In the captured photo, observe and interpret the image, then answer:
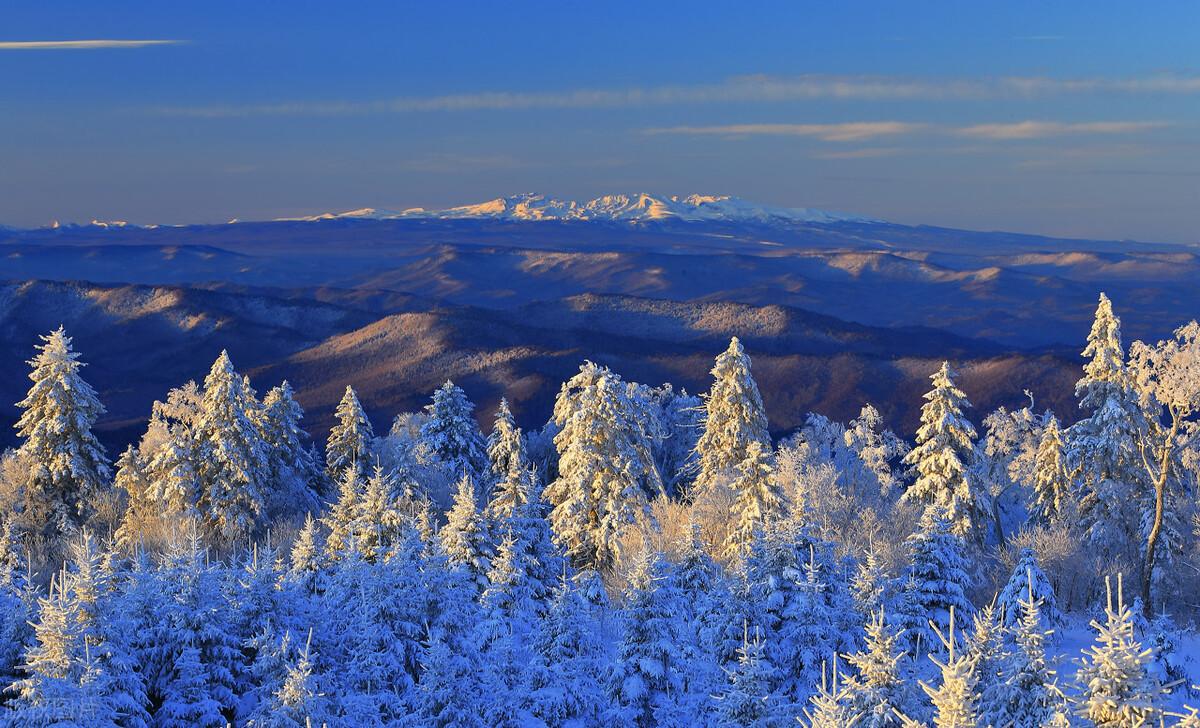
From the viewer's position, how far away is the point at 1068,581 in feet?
116

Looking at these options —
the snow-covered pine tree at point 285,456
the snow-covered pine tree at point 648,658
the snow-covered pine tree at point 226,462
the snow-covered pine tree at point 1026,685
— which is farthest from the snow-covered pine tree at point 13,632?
the snow-covered pine tree at point 285,456

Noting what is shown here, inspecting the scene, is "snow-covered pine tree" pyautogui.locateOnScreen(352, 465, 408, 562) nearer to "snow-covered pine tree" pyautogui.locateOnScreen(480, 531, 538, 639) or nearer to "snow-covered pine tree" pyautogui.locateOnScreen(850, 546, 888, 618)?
"snow-covered pine tree" pyautogui.locateOnScreen(480, 531, 538, 639)

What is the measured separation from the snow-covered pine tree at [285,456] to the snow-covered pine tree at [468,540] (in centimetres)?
2140

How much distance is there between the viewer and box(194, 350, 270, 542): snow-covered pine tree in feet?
139

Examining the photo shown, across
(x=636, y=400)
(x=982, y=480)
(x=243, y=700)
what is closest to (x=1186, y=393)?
(x=982, y=480)

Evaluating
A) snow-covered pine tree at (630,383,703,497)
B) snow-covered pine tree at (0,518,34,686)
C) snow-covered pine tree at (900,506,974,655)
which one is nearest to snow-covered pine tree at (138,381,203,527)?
snow-covered pine tree at (0,518,34,686)

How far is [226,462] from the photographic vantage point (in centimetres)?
4278

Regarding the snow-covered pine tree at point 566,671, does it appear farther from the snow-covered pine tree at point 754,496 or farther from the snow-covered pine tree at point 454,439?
the snow-covered pine tree at point 454,439

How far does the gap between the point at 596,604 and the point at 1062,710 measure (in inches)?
688

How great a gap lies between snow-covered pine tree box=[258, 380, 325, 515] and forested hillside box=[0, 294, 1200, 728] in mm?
158

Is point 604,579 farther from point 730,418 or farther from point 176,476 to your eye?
point 176,476

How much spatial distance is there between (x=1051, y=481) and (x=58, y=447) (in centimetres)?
4124

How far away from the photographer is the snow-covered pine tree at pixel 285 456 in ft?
161

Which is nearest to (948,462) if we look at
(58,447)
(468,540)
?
(468,540)
